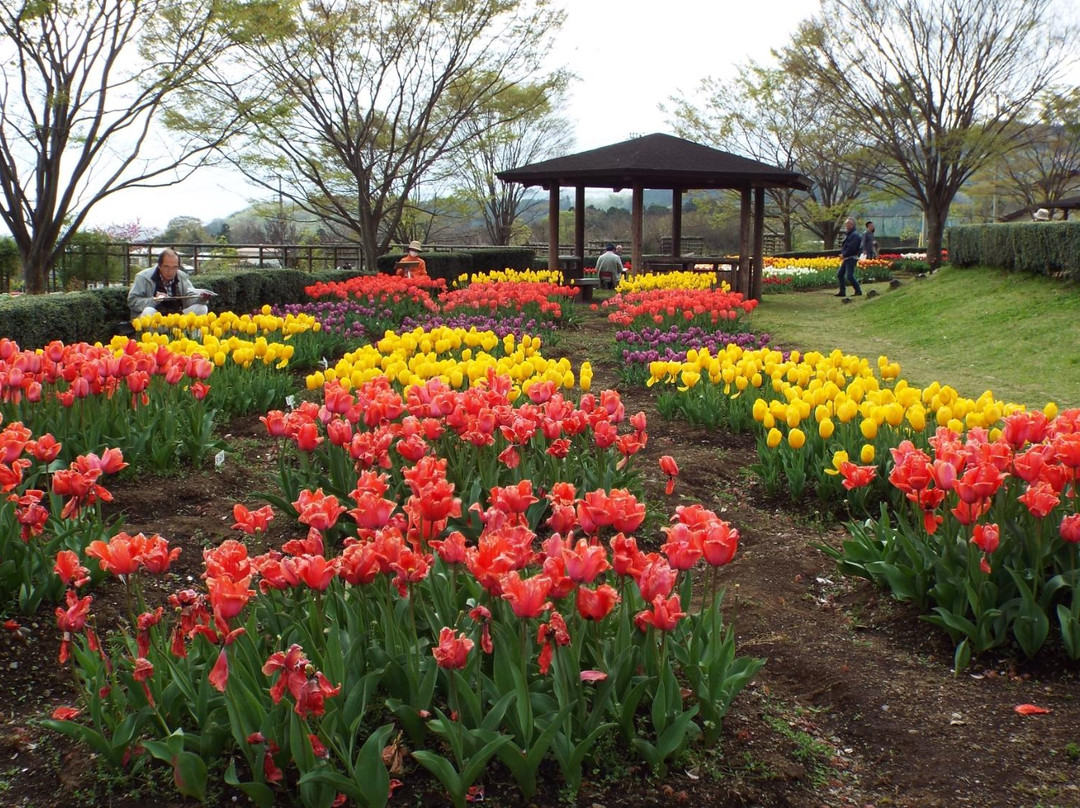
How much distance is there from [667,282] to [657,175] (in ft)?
10.3

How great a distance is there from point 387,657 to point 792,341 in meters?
12.1

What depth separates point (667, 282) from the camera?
731 inches

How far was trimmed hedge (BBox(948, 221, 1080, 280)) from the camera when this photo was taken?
47.0 feet

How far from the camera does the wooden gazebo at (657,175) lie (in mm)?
19922

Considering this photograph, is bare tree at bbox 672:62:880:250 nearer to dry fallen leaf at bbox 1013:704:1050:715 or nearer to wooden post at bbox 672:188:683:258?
wooden post at bbox 672:188:683:258

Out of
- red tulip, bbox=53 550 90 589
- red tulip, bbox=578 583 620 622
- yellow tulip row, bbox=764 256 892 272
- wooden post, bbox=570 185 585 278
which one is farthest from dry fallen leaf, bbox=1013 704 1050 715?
yellow tulip row, bbox=764 256 892 272

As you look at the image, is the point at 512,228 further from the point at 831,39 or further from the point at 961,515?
the point at 961,515

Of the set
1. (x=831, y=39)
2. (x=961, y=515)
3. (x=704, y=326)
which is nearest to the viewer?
(x=961, y=515)

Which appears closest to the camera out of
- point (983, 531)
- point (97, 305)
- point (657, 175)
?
point (983, 531)

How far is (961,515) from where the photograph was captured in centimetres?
304

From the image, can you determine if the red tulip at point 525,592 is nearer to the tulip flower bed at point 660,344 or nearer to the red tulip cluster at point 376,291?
the tulip flower bed at point 660,344

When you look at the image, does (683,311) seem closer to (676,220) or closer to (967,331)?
(967,331)

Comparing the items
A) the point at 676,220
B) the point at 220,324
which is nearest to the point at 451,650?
the point at 220,324

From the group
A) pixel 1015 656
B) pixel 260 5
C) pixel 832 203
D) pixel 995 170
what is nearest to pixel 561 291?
pixel 260 5
